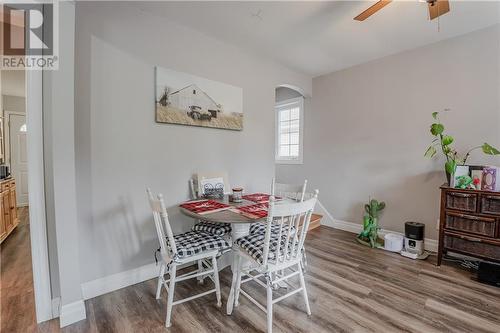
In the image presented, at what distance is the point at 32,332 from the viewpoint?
1.65 meters

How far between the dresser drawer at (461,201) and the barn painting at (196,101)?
252cm

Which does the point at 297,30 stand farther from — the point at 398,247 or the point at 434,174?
the point at 398,247

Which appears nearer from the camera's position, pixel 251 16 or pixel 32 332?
pixel 32 332

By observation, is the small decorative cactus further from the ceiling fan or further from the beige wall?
the ceiling fan

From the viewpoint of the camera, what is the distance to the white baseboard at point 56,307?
1.80 meters

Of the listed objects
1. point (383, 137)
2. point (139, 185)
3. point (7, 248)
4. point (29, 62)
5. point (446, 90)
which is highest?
point (446, 90)

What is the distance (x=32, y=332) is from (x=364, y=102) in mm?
4443

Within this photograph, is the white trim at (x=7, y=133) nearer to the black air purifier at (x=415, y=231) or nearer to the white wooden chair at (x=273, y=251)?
the white wooden chair at (x=273, y=251)

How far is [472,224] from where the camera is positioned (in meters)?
2.47

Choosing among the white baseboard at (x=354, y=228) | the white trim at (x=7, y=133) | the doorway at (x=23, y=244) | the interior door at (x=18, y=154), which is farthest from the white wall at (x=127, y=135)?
the interior door at (x=18, y=154)

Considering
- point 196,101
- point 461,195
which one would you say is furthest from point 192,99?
point 461,195

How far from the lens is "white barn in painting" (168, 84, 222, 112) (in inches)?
99.2

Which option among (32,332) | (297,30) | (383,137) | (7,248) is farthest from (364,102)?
(7,248)

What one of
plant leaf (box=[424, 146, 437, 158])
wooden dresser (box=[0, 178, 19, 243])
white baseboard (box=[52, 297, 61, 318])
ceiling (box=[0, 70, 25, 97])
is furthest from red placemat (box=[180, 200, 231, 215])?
ceiling (box=[0, 70, 25, 97])
